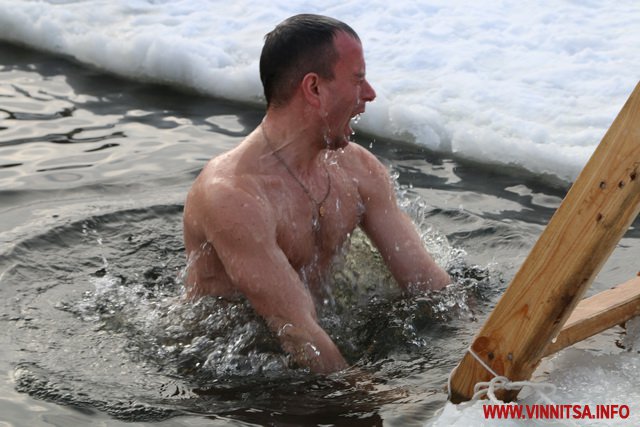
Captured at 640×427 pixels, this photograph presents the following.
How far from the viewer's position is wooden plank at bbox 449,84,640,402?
9.38ft

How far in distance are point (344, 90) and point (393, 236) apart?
0.71m

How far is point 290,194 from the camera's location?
4.06m

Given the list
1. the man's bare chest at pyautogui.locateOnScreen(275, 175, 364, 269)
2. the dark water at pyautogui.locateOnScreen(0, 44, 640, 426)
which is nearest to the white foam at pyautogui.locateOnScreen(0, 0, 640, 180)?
the dark water at pyautogui.locateOnScreen(0, 44, 640, 426)

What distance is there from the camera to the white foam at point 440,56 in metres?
6.43

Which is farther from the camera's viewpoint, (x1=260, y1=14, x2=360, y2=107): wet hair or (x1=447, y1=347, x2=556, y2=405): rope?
(x1=260, y1=14, x2=360, y2=107): wet hair

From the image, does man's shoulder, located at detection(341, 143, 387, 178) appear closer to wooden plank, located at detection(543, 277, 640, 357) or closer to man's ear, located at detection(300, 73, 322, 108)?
man's ear, located at detection(300, 73, 322, 108)

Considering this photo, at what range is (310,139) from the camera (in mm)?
4031

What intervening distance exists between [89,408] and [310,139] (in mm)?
1166

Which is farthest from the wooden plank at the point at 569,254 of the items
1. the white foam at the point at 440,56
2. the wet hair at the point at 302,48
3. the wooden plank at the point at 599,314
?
the white foam at the point at 440,56

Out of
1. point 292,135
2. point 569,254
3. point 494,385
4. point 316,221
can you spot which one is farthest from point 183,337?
point 569,254

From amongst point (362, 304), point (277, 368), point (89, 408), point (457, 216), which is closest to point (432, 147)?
point (457, 216)

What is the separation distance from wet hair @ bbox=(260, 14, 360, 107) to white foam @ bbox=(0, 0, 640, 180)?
7.96ft

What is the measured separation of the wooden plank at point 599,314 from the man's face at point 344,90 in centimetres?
100

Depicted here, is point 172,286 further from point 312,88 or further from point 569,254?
point 569,254
